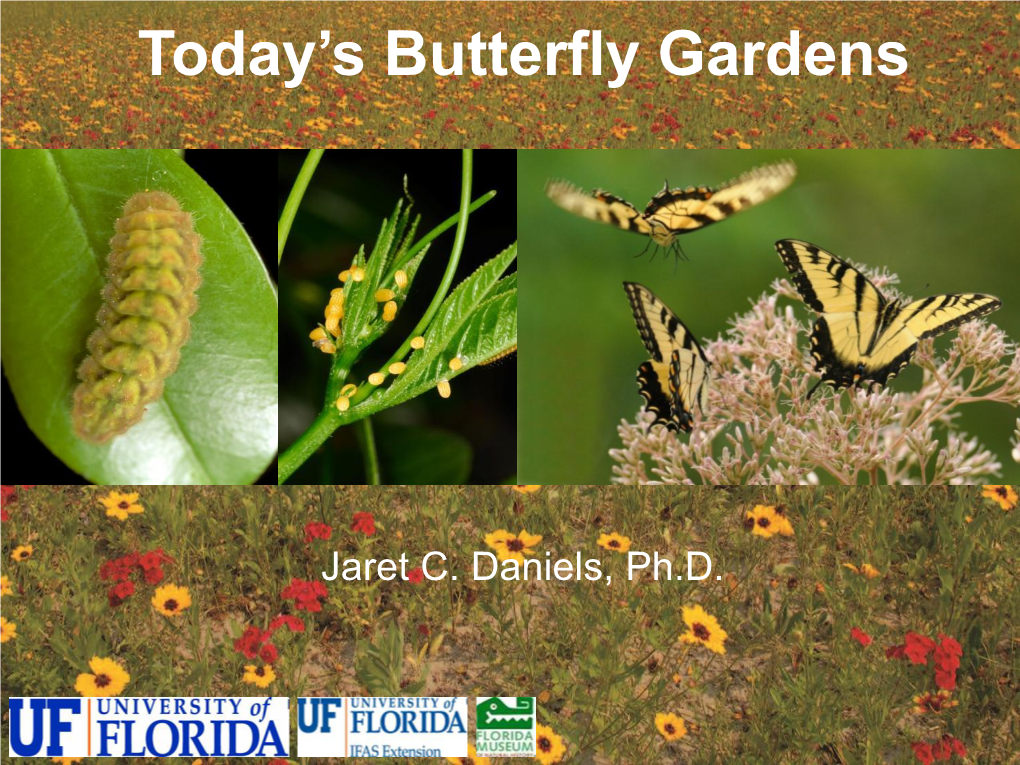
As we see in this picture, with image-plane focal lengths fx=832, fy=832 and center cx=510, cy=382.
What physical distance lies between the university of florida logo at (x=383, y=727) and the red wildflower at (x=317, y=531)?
0.51 metres

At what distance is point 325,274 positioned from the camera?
8.42 ft

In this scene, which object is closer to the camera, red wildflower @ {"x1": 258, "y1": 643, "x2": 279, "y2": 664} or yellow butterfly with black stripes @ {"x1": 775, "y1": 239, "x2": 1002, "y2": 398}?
yellow butterfly with black stripes @ {"x1": 775, "y1": 239, "x2": 1002, "y2": 398}

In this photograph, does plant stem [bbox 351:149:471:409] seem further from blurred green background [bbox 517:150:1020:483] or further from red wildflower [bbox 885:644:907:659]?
red wildflower [bbox 885:644:907:659]

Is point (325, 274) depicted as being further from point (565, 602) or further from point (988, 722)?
point (988, 722)

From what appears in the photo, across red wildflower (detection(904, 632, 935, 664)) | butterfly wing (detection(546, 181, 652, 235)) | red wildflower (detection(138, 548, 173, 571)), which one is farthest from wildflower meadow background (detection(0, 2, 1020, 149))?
red wildflower (detection(904, 632, 935, 664))

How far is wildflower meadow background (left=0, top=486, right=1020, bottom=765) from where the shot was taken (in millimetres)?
2582

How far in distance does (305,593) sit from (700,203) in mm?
1763

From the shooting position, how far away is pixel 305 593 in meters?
2.70

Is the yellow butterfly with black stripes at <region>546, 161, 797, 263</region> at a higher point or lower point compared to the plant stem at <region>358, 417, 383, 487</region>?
higher

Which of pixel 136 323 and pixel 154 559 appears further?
pixel 154 559

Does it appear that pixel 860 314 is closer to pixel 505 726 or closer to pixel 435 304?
pixel 435 304

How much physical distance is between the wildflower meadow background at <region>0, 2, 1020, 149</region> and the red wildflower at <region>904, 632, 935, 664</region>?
6.01 ft

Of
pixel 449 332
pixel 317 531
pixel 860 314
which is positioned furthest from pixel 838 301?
pixel 317 531

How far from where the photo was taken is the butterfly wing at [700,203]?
2564mm
